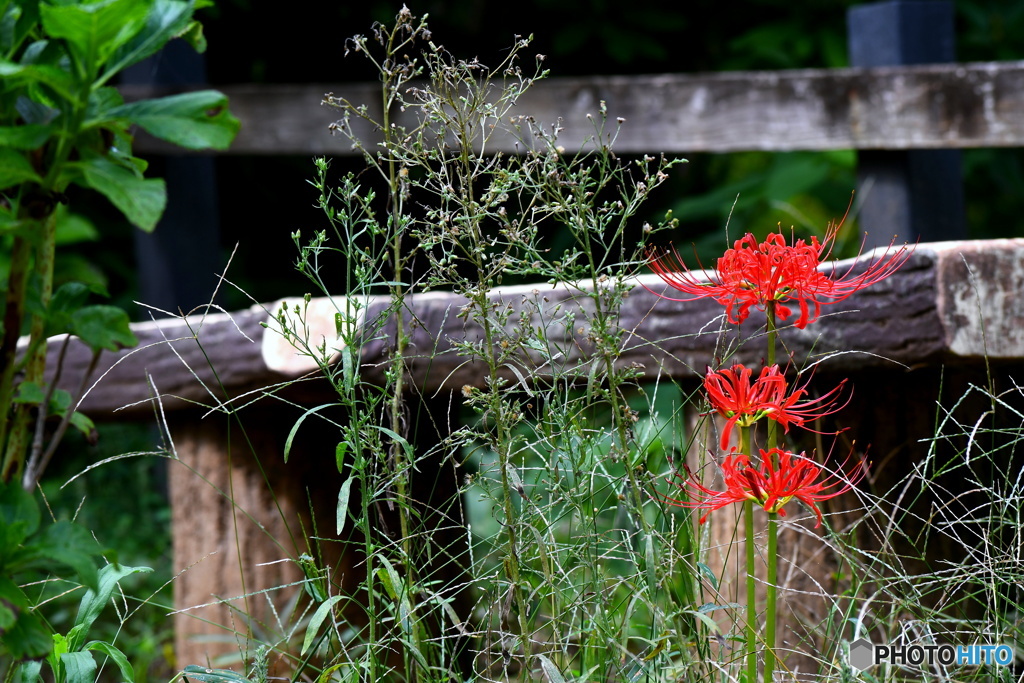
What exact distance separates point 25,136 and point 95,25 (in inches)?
4.7

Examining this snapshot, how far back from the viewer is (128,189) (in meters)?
0.85

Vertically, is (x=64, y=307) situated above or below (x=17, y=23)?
below

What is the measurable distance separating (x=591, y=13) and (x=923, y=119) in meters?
2.51

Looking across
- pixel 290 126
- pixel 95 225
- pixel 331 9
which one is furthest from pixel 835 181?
pixel 95 225

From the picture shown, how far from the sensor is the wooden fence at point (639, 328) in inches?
60.2

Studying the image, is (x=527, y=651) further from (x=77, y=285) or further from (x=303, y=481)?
(x=303, y=481)

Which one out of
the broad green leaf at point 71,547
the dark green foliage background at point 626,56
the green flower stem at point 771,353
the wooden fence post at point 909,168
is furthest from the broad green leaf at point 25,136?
the dark green foliage background at point 626,56

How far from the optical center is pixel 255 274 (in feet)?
16.6

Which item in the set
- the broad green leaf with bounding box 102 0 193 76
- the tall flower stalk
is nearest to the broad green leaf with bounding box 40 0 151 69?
the broad green leaf with bounding box 102 0 193 76

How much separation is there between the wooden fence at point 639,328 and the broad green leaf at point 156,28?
405mm

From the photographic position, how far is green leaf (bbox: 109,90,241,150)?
0.86 m

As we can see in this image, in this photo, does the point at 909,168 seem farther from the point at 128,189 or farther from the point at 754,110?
the point at 128,189

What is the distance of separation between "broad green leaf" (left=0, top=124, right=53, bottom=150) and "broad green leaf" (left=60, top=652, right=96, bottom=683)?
2.36 feet

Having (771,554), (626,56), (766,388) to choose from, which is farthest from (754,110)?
(771,554)
